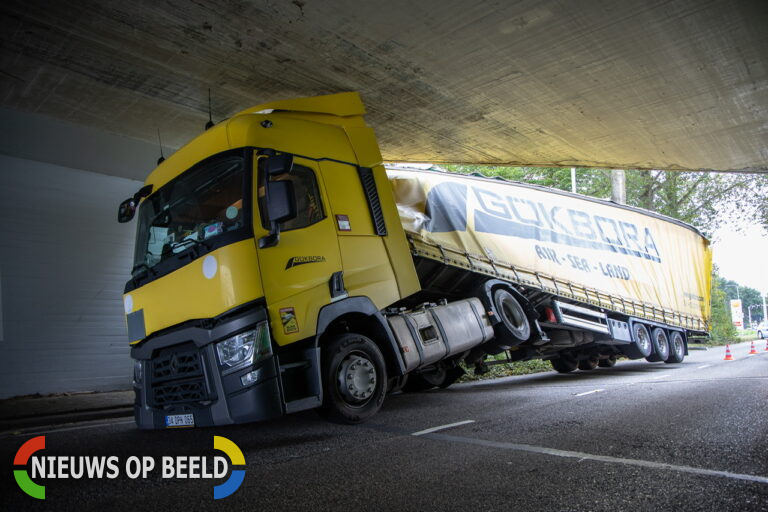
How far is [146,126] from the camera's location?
9492 mm

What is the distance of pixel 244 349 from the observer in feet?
14.3

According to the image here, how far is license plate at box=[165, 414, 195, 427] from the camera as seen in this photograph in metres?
4.49

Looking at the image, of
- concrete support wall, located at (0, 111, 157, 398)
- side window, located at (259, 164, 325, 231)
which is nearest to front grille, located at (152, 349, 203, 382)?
side window, located at (259, 164, 325, 231)

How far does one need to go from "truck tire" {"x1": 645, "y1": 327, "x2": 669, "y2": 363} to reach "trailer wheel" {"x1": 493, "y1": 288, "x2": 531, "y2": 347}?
18.7 feet

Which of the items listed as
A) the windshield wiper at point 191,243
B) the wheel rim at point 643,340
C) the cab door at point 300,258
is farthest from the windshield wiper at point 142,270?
the wheel rim at point 643,340

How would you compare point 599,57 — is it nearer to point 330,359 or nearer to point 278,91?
point 278,91

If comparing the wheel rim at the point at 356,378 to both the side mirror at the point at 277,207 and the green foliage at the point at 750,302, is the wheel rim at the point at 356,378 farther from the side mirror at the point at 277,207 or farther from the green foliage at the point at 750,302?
the green foliage at the point at 750,302

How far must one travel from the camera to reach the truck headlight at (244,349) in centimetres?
434

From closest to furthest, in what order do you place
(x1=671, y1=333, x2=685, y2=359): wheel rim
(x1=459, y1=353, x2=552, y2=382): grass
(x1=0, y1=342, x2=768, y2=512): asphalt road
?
(x1=0, y1=342, x2=768, y2=512): asphalt road
(x1=671, y1=333, x2=685, y2=359): wheel rim
(x1=459, y1=353, x2=552, y2=382): grass

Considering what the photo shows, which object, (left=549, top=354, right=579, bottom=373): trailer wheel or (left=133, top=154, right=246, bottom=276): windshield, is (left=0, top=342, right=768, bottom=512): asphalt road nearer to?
(left=133, top=154, right=246, bottom=276): windshield

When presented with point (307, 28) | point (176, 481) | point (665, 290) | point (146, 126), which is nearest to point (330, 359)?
point (176, 481)

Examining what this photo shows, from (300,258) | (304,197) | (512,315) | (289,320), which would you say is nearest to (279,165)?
(304,197)

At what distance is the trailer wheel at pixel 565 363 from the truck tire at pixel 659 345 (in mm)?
1668

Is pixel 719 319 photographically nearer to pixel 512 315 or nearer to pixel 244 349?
pixel 512 315
